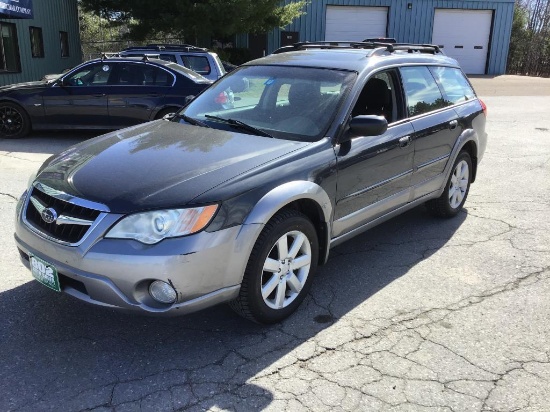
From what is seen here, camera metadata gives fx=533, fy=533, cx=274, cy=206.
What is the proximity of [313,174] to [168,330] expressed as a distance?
1.39m

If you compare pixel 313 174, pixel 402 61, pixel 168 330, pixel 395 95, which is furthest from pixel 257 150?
pixel 402 61

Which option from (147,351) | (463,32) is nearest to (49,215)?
(147,351)

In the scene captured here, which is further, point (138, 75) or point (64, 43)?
point (64, 43)

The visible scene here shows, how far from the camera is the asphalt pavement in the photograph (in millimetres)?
2807

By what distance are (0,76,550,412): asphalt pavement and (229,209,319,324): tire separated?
0.52ft

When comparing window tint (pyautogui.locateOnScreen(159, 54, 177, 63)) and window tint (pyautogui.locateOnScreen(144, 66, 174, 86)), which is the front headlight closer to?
window tint (pyautogui.locateOnScreen(144, 66, 174, 86))

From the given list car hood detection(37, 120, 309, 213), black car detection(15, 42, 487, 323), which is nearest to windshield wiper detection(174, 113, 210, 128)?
black car detection(15, 42, 487, 323)

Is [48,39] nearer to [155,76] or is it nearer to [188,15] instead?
[188,15]

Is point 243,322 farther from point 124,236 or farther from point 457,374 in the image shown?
point 457,374

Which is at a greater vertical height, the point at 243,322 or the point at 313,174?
the point at 313,174

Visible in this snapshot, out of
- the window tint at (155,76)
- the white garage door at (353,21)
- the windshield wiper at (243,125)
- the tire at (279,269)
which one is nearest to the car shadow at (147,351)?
the tire at (279,269)

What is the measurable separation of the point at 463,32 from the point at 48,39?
838 inches

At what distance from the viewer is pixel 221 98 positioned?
4.54m

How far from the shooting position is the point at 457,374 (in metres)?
3.02
